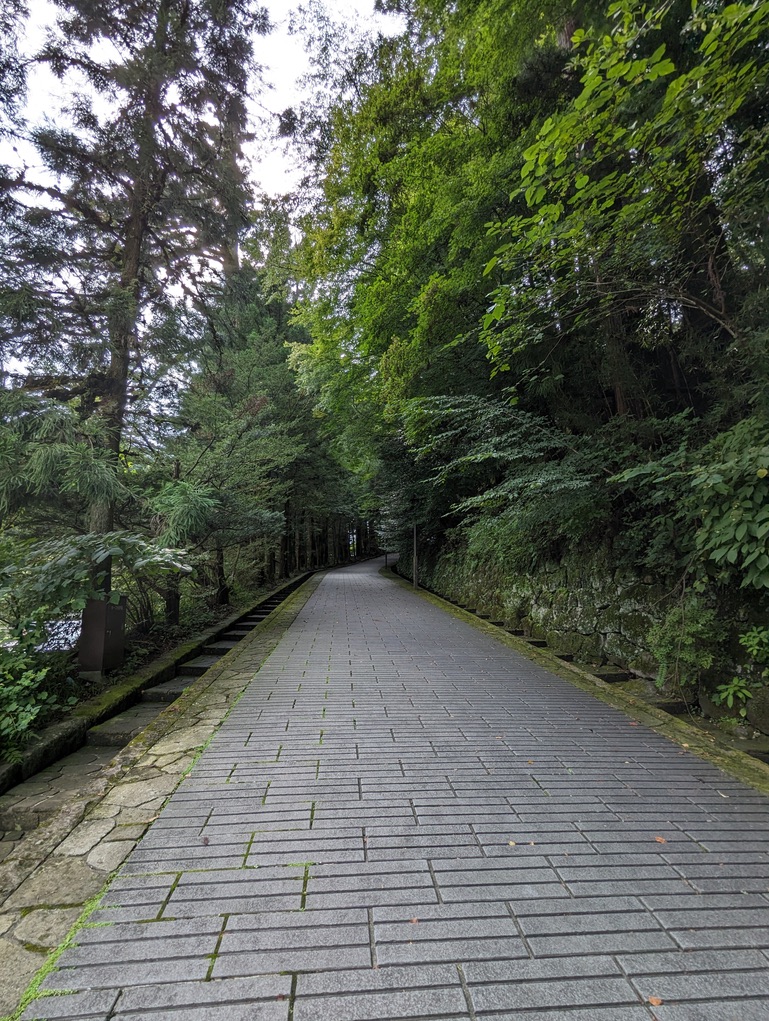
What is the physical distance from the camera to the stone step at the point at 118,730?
4309mm

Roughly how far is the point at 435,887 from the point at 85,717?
390 centimetres

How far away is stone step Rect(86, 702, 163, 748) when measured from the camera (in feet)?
14.1

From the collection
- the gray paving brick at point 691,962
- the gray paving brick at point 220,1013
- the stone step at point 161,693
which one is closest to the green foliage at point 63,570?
the stone step at point 161,693

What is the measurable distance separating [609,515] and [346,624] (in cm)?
486

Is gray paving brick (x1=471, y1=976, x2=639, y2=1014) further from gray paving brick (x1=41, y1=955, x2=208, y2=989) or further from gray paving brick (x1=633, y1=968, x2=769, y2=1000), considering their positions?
gray paving brick (x1=41, y1=955, x2=208, y2=989)

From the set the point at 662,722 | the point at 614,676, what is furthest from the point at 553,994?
the point at 614,676

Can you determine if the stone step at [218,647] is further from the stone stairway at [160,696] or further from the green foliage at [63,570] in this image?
the green foliage at [63,570]

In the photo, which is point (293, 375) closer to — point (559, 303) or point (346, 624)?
point (346, 624)

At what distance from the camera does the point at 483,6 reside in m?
5.27

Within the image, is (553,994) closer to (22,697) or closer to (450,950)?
(450,950)

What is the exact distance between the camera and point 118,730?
4379 millimetres

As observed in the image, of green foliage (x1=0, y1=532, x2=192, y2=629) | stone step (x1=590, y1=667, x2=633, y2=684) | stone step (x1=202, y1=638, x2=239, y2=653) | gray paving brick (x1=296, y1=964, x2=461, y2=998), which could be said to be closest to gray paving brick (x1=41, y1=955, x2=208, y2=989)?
gray paving brick (x1=296, y1=964, x2=461, y2=998)

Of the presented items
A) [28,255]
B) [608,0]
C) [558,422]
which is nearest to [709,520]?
[558,422]

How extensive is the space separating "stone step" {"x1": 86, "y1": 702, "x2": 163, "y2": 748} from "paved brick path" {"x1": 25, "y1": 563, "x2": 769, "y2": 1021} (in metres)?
1.40
